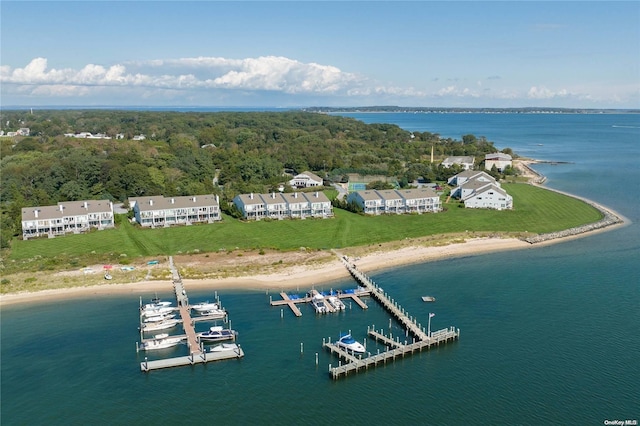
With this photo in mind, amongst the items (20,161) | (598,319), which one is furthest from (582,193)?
(20,161)

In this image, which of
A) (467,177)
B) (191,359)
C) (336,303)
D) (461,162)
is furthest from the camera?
(461,162)

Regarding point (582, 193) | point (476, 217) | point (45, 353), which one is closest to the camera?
point (45, 353)

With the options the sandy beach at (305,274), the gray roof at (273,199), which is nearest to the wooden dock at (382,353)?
the sandy beach at (305,274)

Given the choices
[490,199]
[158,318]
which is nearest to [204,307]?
[158,318]

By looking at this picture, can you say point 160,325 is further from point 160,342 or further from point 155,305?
point 155,305

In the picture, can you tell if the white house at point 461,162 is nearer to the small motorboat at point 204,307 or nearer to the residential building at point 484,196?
the residential building at point 484,196

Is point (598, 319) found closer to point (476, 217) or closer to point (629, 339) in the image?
point (629, 339)

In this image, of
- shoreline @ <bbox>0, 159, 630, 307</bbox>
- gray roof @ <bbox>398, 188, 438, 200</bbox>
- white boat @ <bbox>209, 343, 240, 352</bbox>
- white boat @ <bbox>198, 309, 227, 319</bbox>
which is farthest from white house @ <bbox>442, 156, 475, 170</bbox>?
white boat @ <bbox>209, 343, 240, 352</bbox>
